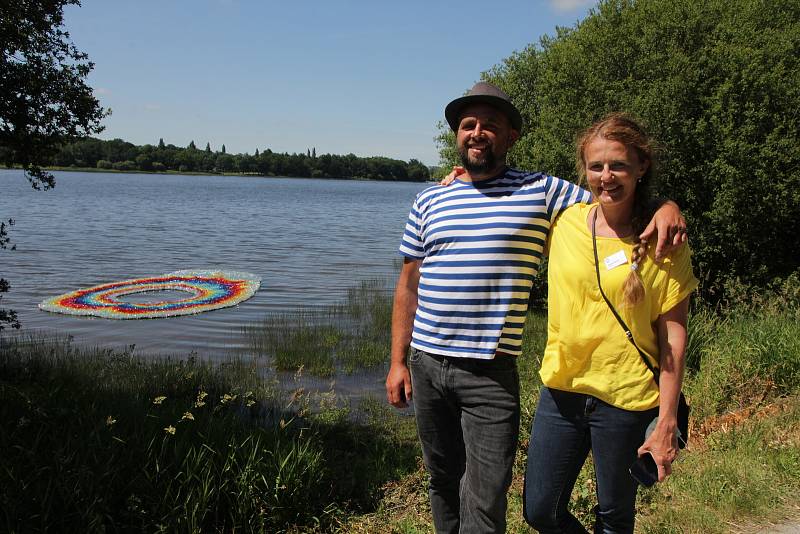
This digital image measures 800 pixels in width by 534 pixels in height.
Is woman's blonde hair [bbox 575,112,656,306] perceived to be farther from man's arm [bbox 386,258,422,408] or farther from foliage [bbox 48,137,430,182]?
foliage [bbox 48,137,430,182]

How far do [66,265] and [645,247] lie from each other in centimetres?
2305

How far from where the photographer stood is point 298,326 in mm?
13547

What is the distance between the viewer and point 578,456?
2.94 m

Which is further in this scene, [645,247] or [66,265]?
[66,265]

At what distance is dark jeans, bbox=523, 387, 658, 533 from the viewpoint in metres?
2.76

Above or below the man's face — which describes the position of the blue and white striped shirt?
below

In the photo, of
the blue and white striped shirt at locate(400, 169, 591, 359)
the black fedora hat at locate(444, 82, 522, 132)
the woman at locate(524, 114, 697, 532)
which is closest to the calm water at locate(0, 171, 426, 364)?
the blue and white striped shirt at locate(400, 169, 591, 359)

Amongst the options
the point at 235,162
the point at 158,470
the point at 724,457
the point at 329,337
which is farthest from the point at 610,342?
the point at 235,162

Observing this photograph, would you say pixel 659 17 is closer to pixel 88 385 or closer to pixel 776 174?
pixel 776 174

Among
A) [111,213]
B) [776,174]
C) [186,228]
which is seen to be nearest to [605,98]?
[776,174]

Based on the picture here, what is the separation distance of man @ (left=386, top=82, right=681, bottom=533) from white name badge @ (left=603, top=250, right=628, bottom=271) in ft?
1.39

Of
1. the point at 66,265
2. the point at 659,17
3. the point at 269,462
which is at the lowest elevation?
the point at 66,265

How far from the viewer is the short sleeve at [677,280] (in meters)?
2.63

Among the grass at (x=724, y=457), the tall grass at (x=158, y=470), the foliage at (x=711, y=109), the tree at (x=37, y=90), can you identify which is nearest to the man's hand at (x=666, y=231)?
the grass at (x=724, y=457)
